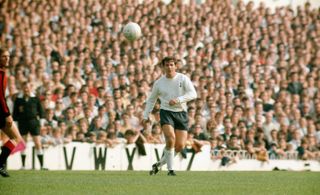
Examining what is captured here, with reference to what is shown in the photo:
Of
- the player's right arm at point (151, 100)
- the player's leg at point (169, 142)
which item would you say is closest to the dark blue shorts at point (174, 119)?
the player's leg at point (169, 142)

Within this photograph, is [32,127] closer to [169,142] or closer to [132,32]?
[132,32]

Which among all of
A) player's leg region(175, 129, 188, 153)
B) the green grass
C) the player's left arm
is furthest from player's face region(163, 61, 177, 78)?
the green grass

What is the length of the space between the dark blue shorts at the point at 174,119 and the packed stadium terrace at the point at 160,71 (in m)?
3.94

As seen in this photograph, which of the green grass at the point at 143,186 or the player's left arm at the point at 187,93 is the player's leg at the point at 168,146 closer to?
the player's left arm at the point at 187,93

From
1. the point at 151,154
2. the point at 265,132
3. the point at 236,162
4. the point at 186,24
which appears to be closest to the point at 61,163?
the point at 151,154

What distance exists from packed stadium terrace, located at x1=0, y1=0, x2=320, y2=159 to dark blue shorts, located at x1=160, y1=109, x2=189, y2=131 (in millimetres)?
3943

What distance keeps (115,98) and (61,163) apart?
271cm

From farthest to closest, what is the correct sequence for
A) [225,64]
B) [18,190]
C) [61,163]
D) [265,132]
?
[225,64] → [265,132] → [61,163] → [18,190]

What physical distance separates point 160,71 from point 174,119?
736cm

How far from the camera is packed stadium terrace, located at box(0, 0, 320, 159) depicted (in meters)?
20.1

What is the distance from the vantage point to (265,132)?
22391 millimetres

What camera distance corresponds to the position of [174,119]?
50.9 ft

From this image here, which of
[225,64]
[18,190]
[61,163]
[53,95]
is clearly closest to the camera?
[18,190]

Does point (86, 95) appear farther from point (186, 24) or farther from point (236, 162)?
point (186, 24)
